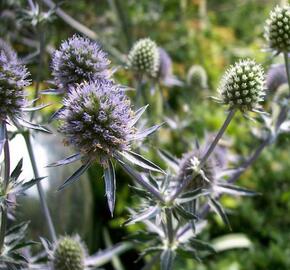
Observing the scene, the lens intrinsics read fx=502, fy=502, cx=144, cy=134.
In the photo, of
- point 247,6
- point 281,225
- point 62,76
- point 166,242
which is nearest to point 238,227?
point 281,225

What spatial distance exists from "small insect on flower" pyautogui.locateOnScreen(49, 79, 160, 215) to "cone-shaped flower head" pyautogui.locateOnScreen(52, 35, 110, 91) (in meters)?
0.14

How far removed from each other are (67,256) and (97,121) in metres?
0.46

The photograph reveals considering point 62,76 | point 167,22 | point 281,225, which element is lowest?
point 281,225

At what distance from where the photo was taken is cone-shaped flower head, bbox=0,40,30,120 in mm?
976

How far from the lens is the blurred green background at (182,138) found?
2.05 meters

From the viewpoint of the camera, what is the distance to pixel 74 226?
210cm

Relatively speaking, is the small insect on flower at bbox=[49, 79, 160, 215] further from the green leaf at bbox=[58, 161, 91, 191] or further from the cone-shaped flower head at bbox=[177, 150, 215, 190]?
the cone-shaped flower head at bbox=[177, 150, 215, 190]

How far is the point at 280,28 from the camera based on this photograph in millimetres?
1249

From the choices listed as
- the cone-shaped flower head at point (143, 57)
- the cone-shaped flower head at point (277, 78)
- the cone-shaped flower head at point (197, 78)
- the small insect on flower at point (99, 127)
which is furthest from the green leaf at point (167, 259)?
the cone-shaped flower head at point (197, 78)

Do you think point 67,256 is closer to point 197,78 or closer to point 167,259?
point 167,259

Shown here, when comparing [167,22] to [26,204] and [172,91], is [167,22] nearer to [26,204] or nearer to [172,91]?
[172,91]

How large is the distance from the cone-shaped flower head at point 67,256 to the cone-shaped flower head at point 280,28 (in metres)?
0.72

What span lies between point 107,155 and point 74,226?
1.23m

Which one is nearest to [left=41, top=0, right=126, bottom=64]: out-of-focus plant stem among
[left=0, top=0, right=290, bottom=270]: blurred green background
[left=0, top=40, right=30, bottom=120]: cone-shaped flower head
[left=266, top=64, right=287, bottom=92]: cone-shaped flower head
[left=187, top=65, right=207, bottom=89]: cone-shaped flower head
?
[left=0, top=0, right=290, bottom=270]: blurred green background
